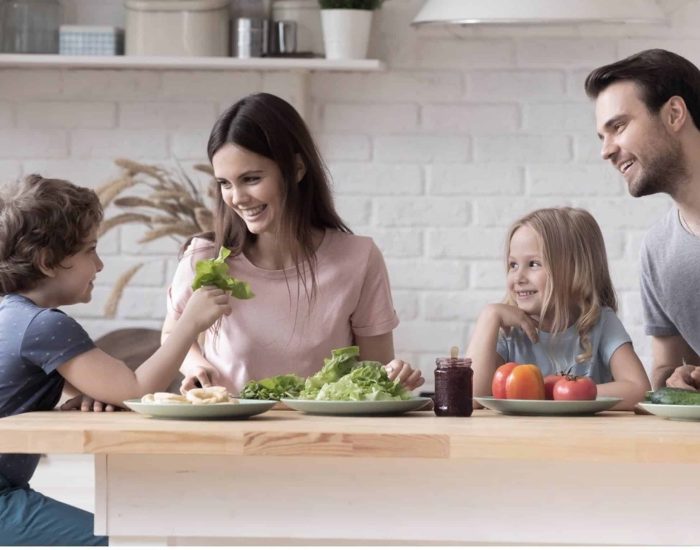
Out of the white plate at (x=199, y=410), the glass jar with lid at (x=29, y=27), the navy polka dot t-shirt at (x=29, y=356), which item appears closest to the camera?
the white plate at (x=199, y=410)

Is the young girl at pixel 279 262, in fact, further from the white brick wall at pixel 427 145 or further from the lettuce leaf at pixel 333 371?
the white brick wall at pixel 427 145

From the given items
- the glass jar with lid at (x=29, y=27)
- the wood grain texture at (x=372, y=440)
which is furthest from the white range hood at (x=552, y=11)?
the glass jar with lid at (x=29, y=27)

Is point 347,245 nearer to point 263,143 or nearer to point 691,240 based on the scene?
point 263,143

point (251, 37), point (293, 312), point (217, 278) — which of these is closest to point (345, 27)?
point (251, 37)


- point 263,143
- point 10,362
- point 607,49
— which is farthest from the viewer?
point 607,49

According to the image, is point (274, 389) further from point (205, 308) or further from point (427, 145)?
point (427, 145)

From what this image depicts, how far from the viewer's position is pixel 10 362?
2.16 meters

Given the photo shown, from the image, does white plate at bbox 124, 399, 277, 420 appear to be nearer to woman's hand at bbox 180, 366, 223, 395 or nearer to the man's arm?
woman's hand at bbox 180, 366, 223, 395

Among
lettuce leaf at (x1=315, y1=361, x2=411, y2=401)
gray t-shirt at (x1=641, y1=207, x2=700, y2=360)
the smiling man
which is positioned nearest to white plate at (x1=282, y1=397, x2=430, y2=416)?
lettuce leaf at (x1=315, y1=361, x2=411, y2=401)

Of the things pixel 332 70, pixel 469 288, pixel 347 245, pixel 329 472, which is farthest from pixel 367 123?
pixel 329 472

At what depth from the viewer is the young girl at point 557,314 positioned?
254 cm

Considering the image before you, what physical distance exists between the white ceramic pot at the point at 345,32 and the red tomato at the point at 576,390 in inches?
68.1

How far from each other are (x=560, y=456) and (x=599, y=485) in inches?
4.7

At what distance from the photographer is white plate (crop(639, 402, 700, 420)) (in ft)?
6.29
